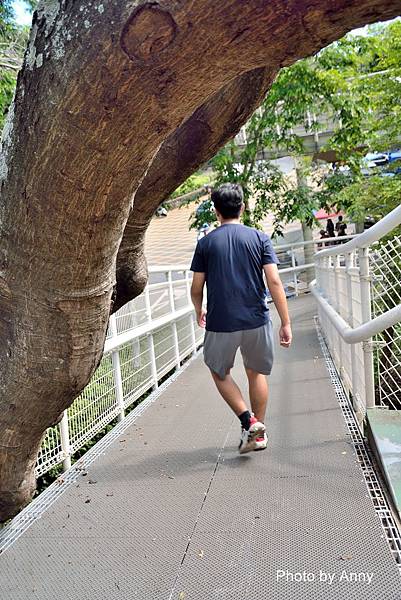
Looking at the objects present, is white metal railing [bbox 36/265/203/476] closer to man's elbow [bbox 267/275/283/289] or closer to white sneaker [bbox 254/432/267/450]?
white sneaker [bbox 254/432/267/450]

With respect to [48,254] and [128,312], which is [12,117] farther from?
[128,312]

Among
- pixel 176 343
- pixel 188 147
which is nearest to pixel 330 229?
pixel 176 343

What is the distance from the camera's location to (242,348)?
3887 millimetres

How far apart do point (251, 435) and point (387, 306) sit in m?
1.31

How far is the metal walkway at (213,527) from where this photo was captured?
2299 millimetres

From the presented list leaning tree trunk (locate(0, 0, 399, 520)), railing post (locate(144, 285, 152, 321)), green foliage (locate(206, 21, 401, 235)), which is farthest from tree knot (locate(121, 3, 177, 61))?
green foliage (locate(206, 21, 401, 235))

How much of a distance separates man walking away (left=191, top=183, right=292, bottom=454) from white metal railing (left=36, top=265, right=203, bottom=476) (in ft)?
3.27

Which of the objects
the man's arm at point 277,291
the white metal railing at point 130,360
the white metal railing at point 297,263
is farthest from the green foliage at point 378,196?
the white metal railing at point 297,263

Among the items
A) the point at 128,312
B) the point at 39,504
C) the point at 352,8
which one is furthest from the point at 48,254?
the point at 128,312

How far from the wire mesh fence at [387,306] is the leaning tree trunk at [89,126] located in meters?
2.72

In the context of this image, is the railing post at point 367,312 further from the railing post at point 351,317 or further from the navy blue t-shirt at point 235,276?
the navy blue t-shirt at point 235,276

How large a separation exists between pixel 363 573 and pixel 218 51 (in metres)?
2.02

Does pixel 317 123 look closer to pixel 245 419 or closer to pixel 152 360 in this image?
pixel 152 360
